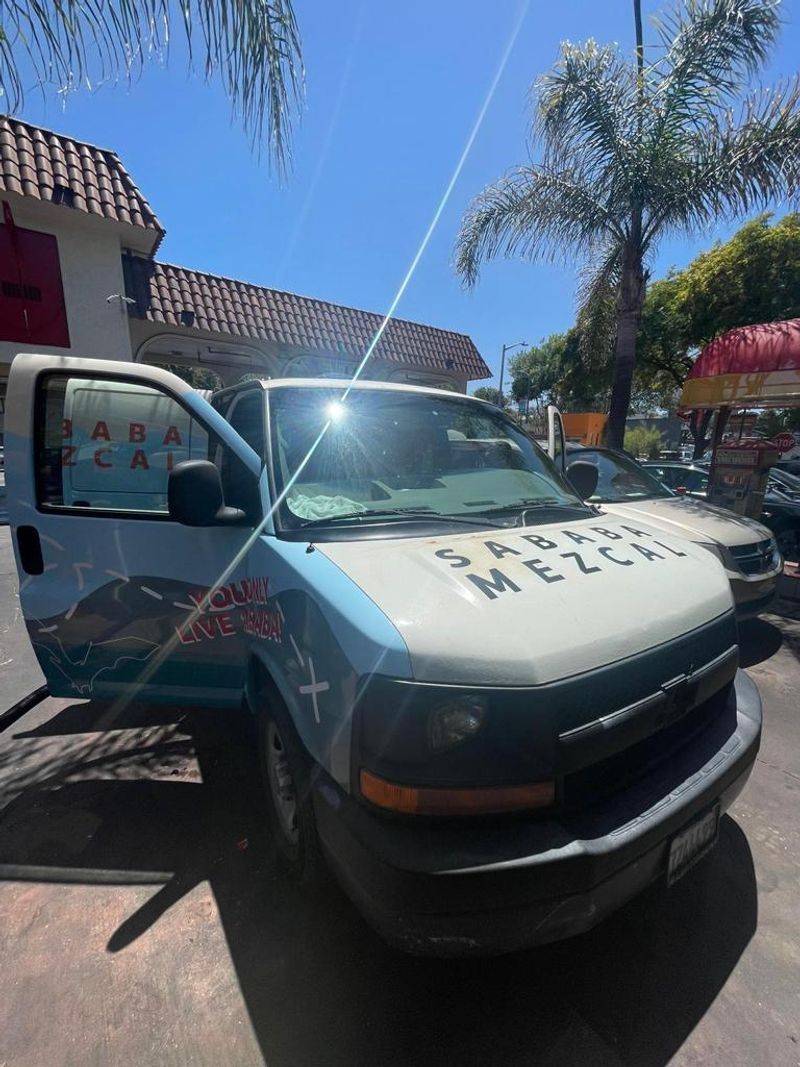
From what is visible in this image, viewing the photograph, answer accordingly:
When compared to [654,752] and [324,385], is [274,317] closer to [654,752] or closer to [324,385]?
[324,385]

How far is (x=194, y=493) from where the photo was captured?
2.12 m

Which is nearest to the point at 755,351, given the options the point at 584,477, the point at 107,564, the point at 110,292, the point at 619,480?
the point at 619,480

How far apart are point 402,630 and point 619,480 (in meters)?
5.39

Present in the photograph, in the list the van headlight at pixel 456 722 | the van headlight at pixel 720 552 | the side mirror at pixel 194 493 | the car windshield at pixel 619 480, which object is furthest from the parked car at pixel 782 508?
the side mirror at pixel 194 493

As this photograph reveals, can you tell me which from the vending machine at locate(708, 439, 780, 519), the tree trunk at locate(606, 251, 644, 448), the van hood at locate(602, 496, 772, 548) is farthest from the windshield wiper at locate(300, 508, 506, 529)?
the tree trunk at locate(606, 251, 644, 448)

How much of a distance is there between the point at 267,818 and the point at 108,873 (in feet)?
2.31

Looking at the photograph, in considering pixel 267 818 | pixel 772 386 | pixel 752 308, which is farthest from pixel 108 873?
pixel 752 308

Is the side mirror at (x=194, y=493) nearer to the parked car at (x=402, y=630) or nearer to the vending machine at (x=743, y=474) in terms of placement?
the parked car at (x=402, y=630)

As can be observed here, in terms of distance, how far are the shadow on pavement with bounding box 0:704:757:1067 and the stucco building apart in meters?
8.73

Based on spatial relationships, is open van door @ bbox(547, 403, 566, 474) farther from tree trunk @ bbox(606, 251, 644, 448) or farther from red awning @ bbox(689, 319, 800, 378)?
tree trunk @ bbox(606, 251, 644, 448)

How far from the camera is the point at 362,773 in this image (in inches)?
59.7

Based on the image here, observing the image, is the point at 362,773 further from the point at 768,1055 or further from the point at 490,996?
the point at 768,1055

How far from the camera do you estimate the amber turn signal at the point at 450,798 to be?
147cm

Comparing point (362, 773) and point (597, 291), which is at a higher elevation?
point (597, 291)
